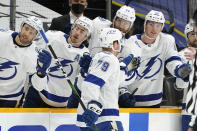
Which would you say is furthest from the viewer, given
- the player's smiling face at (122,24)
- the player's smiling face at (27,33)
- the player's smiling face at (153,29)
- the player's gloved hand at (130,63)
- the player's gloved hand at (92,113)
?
the player's smiling face at (153,29)

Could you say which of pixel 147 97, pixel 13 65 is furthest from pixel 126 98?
pixel 13 65

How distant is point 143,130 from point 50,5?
192cm

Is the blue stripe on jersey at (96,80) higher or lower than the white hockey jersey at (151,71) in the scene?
higher

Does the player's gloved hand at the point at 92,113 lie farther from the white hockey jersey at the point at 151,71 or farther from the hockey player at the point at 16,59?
the white hockey jersey at the point at 151,71

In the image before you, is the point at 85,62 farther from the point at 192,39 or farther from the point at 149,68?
the point at 192,39

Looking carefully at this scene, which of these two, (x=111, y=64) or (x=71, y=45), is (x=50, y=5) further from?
(x=111, y=64)

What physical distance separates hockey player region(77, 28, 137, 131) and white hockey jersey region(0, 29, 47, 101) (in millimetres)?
725

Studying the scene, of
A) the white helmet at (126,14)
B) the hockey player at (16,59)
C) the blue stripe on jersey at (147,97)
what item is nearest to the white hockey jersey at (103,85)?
the hockey player at (16,59)

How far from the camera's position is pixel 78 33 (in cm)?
372

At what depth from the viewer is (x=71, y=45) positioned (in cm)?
375

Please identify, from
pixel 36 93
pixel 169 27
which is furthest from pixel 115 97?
pixel 169 27

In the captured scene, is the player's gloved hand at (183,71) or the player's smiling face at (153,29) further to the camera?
the player's smiling face at (153,29)

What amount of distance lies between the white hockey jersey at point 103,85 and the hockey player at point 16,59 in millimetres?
690

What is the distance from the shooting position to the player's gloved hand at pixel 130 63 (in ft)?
11.6
